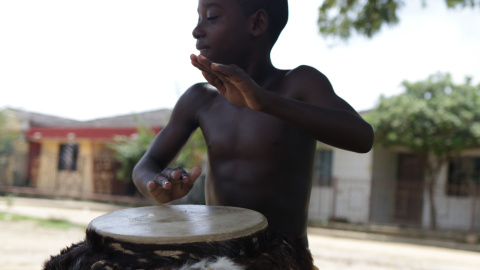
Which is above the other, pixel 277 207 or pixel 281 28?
pixel 281 28

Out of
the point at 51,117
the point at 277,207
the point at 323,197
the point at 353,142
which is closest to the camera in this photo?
the point at 353,142

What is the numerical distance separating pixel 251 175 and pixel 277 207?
0.42 ft

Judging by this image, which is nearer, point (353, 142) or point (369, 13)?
point (353, 142)

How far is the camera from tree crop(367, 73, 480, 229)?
12.4 meters

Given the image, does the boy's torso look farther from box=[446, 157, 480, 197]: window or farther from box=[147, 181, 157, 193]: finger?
box=[446, 157, 480, 197]: window

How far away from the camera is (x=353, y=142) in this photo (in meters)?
1.36

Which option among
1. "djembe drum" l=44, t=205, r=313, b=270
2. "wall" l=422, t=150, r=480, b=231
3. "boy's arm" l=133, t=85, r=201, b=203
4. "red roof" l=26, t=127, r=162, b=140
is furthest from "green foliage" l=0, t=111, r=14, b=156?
"djembe drum" l=44, t=205, r=313, b=270

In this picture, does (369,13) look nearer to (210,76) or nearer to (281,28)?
(281,28)

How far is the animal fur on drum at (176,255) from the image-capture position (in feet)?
3.59

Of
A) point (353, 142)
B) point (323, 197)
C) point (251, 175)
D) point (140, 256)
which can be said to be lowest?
point (323, 197)

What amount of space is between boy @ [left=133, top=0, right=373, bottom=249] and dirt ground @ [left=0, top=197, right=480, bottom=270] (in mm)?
5578

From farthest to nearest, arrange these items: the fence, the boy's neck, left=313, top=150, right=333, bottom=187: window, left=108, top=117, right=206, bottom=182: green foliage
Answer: left=313, top=150, right=333, bottom=187: window, left=108, top=117, right=206, bottom=182: green foliage, the fence, the boy's neck

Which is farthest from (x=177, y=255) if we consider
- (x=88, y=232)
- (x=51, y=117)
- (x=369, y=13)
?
(x=51, y=117)

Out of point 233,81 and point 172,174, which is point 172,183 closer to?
point 172,174
